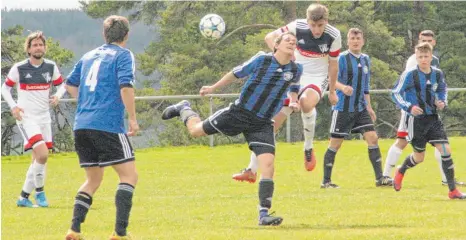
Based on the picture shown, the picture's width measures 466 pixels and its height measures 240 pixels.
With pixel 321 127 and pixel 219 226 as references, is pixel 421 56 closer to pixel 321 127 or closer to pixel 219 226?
pixel 219 226

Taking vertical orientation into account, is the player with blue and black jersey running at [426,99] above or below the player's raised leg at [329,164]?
above

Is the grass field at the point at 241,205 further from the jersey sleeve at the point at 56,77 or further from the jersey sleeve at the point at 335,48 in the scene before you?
the jersey sleeve at the point at 335,48

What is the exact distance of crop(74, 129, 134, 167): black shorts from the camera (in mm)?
9391

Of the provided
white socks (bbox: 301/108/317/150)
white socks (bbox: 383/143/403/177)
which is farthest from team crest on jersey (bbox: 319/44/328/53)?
white socks (bbox: 383/143/403/177)

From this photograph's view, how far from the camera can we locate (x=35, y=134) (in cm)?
1376

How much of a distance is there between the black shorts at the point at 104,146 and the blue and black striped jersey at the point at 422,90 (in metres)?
4.88

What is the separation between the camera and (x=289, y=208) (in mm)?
12312

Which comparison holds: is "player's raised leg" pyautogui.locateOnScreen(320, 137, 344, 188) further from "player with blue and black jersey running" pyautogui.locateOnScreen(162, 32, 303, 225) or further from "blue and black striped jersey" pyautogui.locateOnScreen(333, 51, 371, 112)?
"player with blue and black jersey running" pyautogui.locateOnScreen(162, 32, 303, 225)

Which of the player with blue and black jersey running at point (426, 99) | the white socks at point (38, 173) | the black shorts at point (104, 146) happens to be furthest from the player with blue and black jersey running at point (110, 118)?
the player with blue and black jersey running at point (426, 99)

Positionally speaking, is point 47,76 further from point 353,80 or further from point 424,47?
point 424,47

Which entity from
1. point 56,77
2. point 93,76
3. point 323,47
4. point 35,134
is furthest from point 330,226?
point 56,77

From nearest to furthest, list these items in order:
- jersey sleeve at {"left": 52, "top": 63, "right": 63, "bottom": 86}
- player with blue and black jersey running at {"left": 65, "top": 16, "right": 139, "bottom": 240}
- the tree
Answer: player with blue and black jersey running at {"left": 65, "top": 16, "right": 139, "bottom": 240} → jersey sleeve at {"left": 52, "top": 63, "right": 63, "bottom": 86} → the tree

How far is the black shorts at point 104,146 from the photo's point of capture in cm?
939

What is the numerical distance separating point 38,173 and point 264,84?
13.3 feet
